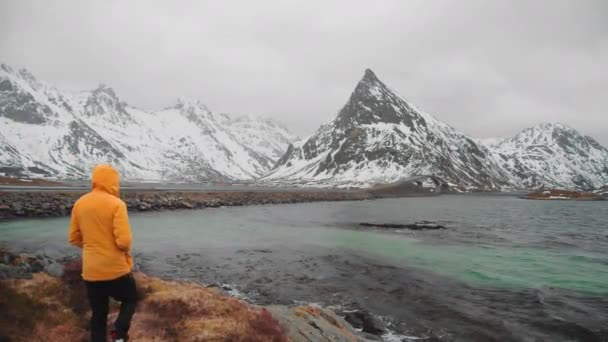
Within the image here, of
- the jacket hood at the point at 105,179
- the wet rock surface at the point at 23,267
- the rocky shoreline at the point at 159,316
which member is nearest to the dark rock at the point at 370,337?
the rocky shoreline at the point at 159,316

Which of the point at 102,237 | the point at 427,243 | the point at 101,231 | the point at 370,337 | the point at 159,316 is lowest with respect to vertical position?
the point at 370,337

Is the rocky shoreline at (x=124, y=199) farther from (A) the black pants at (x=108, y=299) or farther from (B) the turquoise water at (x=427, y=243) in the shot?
(A) the black pants at (x=108, y=299)

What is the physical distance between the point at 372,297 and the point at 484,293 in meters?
6.83

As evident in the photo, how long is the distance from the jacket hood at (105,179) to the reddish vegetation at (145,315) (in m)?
4.39

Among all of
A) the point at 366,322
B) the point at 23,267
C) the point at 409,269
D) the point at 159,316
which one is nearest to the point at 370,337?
the point at 366,322

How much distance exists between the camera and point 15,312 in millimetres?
10859

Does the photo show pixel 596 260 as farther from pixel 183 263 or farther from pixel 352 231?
pixel 183 263

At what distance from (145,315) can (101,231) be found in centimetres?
501

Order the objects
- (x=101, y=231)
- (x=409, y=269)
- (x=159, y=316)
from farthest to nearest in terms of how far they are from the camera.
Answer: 1. (x=409, y=269)
2. (x=159, y=316)
3. (x=101, y=231)

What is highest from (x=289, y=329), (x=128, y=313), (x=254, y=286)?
(x=128, y=313)

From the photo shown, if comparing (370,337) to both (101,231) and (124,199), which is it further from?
(124,199)

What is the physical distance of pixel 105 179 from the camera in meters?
8.04

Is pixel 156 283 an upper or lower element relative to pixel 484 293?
upper

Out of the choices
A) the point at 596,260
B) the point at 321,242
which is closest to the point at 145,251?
the point at 321,242
